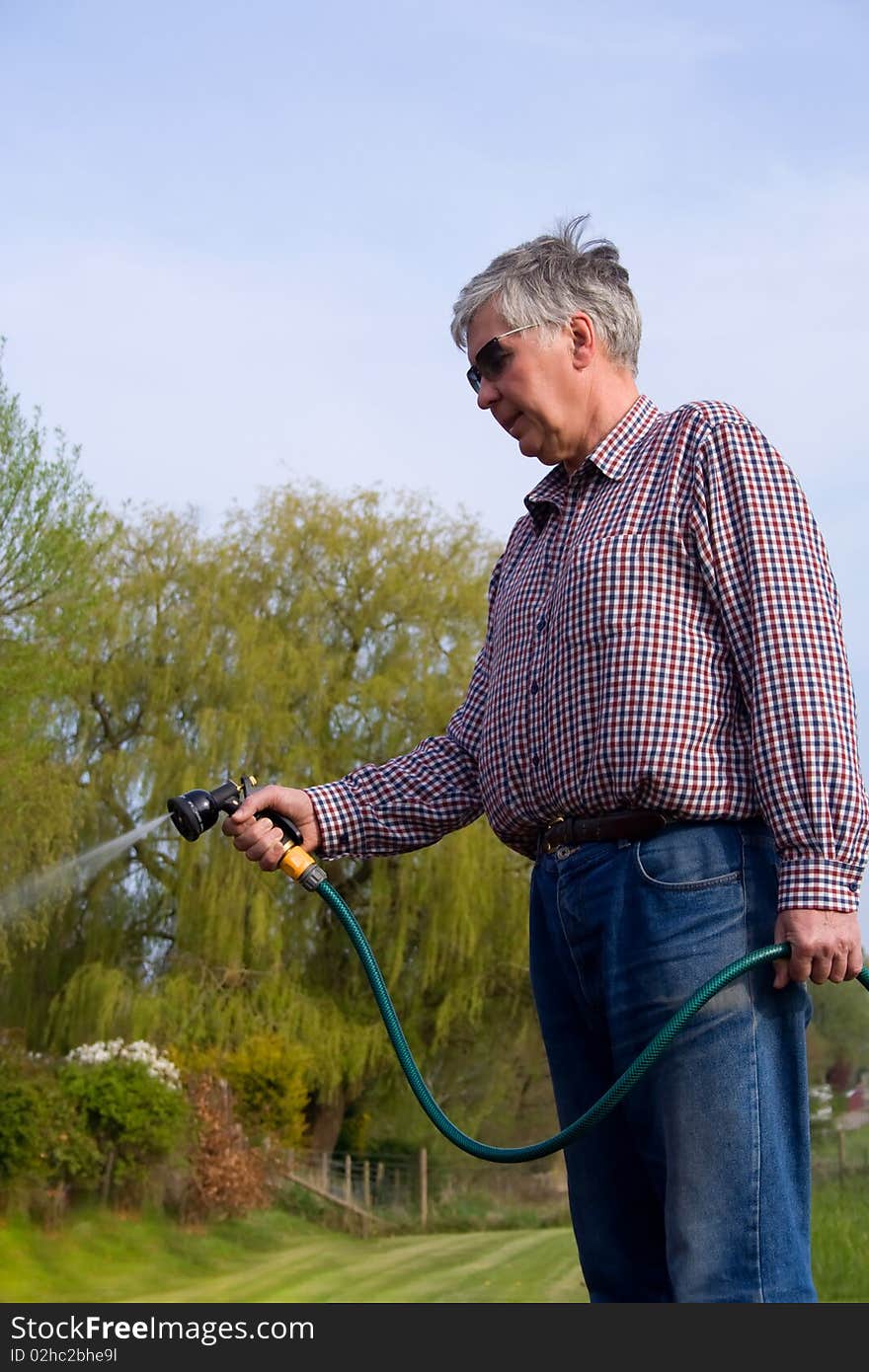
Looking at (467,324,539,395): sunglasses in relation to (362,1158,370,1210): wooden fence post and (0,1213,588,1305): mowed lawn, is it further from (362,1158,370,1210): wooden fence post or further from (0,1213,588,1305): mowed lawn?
(362,1158,370,1210): wooden fence post

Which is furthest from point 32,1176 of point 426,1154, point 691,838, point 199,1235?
point 691,838

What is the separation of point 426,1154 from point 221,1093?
3.33 m

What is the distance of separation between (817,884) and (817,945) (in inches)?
3.2

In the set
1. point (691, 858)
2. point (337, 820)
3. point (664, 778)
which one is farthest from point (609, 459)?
point (337, 820)

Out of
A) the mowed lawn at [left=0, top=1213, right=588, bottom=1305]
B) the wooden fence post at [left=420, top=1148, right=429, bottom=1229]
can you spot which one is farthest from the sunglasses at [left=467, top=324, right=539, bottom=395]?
the wooden fence post at [left=420, top=1148, right=429, bottom=1229]

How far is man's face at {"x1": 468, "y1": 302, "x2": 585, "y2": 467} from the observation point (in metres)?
2.39

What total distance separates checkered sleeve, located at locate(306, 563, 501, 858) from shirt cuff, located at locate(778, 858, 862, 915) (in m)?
0.79

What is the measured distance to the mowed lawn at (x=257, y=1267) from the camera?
9609 millimetres

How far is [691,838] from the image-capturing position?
206 centimetres

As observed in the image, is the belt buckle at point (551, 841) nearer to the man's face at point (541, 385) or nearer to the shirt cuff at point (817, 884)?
the shirt cuff at point (817, 884)

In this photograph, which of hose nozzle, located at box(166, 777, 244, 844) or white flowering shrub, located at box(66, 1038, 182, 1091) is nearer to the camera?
hose nozzle, located at box(166, 777, 244, 844)

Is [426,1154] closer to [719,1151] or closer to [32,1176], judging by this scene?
[32,1176]

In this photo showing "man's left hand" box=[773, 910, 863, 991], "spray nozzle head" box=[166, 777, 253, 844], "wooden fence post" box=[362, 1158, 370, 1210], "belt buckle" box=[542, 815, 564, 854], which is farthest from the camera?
"wooden fence post" box=[362, 1158, 370, 1210]

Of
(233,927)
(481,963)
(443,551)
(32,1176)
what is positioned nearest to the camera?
(32,1176)
